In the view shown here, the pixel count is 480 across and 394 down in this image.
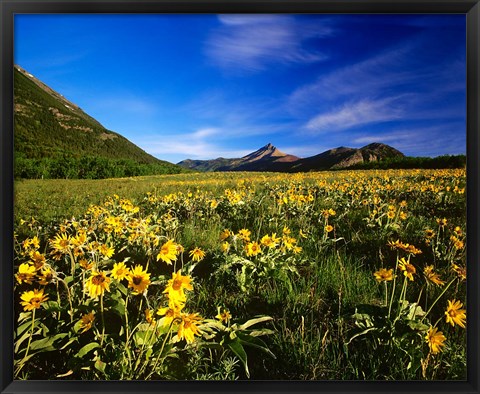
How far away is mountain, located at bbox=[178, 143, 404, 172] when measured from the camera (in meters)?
2.00

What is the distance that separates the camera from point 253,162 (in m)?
2.11

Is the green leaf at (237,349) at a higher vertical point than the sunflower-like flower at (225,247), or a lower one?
lower

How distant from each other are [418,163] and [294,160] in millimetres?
787

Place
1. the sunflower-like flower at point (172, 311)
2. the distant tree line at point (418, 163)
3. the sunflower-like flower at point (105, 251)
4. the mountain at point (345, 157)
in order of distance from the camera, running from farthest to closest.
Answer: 1. the mountain at point (345, 157)
2. the distant tree line at point (418, 163)
3. the sunflower-like flower at point (105, 251)
4. the sunflower-like flower at point (172, 311)

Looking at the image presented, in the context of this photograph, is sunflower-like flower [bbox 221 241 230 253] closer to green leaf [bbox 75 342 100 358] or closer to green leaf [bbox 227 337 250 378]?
green leaf [bbox 227 337 250 378]

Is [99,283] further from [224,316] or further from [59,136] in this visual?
[59,136]

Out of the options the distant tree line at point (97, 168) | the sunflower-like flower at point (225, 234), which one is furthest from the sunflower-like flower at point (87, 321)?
Result: the distant tree line at point (97, 168)

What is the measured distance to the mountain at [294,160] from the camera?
1998 millimetres

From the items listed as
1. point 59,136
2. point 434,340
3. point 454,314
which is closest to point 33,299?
point 59,136

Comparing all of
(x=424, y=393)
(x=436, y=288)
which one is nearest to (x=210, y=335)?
(x=424, y=393)

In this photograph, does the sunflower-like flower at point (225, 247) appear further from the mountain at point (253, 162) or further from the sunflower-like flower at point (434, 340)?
the sunflower-like flower at point (434, 340)

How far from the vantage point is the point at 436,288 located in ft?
5.95

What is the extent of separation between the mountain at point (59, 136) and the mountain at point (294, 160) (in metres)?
0.26

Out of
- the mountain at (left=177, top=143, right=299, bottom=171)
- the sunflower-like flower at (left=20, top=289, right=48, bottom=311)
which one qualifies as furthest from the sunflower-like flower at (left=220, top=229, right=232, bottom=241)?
Result: the sunflower-like flower at (left=20, top=289, right=48, bottom=311)
